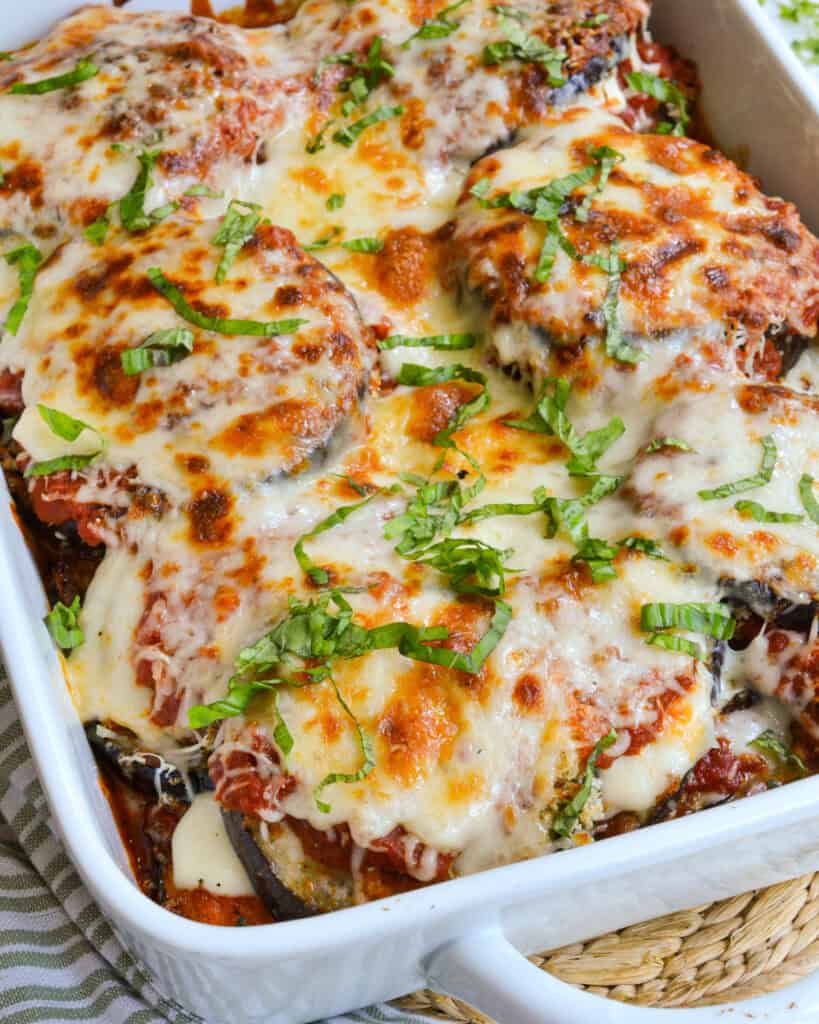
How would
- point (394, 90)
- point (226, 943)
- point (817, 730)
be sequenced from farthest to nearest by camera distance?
point (394, 90)
point (817, 730)
point (226, 943)

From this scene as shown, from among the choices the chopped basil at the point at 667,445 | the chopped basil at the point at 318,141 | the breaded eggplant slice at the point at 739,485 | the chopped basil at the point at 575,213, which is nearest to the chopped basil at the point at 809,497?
the breaded eggplant slice at the point at 739,485

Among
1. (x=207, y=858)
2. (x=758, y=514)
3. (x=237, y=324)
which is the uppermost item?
(x=237, y=324)

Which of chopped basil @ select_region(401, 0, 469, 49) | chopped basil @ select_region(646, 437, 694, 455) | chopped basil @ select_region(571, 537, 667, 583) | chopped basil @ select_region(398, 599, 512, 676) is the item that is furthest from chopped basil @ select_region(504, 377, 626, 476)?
chopped basil @ select_region(401, 0, 469, 49)

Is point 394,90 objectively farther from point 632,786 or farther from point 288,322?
point 632,786

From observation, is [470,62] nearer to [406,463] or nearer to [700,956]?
[406,463]

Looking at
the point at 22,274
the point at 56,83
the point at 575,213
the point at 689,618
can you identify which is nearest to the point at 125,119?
the point at 56,83

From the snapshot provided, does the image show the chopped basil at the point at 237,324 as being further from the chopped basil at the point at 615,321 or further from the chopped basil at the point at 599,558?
the chopped basil at the point at 599,558

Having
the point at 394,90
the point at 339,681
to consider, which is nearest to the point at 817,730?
the point at 339,681
